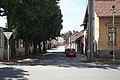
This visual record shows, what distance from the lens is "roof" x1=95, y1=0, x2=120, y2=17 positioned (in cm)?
4078

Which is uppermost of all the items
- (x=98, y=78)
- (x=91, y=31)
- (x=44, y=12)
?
(x=44, y=12)

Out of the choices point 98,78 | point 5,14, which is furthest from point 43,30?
point 98,78

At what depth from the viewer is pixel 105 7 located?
138 feet

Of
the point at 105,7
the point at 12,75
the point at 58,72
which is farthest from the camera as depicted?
the point at 105,7

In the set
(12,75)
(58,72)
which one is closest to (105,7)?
(58,72)

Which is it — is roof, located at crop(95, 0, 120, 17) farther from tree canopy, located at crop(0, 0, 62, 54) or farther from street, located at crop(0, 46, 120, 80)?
street, located at crop(0, 46, 120, 80)

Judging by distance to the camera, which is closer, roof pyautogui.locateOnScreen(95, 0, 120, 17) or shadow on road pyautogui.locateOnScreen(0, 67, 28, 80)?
shadow on road pyautogui.locateOnScreen(0, 67, 28, 80)

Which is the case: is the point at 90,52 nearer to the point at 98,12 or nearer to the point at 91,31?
the point at 91,31

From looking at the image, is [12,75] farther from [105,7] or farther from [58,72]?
[105,7]

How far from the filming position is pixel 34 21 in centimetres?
3869

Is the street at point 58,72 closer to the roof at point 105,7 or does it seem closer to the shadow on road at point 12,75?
the shadow on road at point 12,75

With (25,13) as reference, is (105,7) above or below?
above

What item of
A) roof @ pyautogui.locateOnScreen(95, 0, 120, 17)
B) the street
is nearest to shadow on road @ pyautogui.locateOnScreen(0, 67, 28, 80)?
the street

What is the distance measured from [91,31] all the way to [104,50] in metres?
7.14
